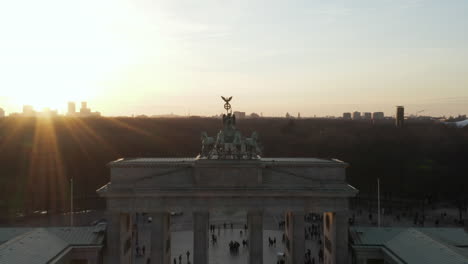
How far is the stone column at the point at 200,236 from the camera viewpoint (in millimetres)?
34312

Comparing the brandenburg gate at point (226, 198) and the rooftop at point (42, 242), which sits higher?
the brandenburg gate at point (226, 198)

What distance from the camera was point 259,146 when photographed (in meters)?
39.0

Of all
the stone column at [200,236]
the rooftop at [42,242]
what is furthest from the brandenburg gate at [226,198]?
the rooftop at [42,242]

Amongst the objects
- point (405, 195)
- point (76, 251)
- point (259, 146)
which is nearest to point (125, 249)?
point (76, 251)

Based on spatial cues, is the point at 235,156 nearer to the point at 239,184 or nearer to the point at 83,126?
the point at 239,184

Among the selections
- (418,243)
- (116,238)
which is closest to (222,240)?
(116,238)

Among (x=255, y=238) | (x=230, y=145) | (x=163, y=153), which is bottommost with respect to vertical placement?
(x=255, y=238)

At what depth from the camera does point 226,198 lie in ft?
113

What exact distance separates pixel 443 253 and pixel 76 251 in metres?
29.0

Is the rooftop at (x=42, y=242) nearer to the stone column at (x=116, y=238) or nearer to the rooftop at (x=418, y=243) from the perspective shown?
the stone column at (x=116, y=238)

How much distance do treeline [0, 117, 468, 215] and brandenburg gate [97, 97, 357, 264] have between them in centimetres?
3814

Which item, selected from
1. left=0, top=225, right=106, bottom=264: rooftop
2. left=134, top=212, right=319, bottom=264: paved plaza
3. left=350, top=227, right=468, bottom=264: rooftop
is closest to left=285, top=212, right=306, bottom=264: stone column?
left=350, top=227, right=468, bottom=264: rooftop

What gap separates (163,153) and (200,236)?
7878cm

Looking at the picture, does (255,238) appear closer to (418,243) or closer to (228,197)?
(228,197)
